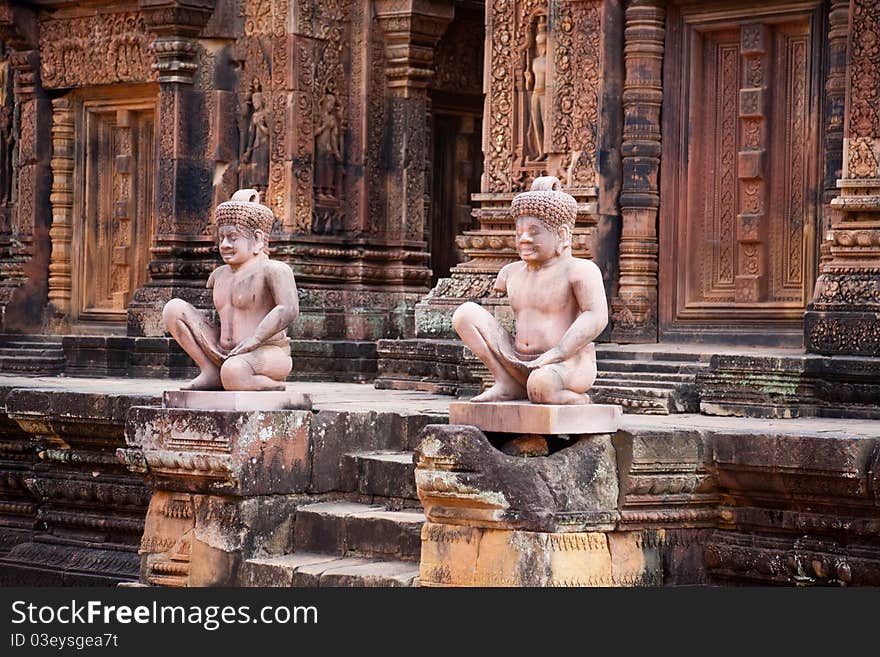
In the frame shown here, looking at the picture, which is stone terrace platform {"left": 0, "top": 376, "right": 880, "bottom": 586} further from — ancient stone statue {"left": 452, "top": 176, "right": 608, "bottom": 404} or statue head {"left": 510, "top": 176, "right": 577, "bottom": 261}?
statue head {"left": 510, "top": 176, "right": 577, "bottom": 261}

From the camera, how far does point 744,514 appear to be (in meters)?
9.23

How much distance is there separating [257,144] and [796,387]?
579cm

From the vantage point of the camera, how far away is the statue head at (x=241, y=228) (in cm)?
1007

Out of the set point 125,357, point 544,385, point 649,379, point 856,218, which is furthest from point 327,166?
point 544,385

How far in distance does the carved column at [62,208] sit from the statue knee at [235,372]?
7218 millimetres

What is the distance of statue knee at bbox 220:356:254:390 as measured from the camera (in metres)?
9.92

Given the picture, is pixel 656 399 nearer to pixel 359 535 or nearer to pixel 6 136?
pixel 359 535

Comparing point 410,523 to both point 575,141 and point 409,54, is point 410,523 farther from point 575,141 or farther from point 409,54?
point 409,54

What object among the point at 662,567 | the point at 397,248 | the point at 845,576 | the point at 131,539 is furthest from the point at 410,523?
the point at 397,248

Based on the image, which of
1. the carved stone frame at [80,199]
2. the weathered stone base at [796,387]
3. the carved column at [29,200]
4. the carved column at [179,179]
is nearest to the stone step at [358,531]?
the weathered stone base at [796,387]

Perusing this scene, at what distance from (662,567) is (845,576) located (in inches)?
34.2

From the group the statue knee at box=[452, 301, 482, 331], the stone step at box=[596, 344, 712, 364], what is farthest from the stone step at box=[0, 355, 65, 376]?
the statue knee at box=[452, 301, 482, 331]

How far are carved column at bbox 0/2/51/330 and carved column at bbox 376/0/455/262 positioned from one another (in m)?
3.44

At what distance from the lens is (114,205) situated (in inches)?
653
